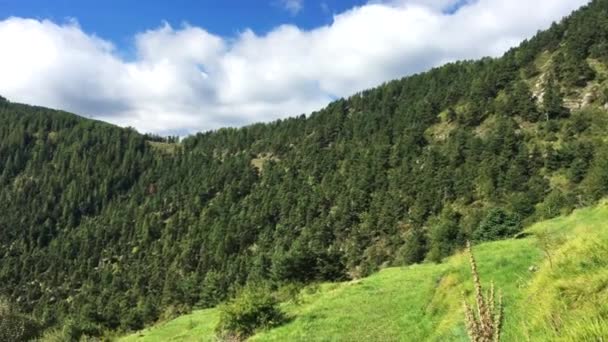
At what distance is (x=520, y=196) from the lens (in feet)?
391

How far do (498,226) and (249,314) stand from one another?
32.5m

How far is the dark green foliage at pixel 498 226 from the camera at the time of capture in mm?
50203

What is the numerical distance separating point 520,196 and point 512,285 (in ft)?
359

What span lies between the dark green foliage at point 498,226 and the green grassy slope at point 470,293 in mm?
17272

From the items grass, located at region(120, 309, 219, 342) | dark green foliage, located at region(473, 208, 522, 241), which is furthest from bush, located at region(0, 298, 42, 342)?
dark green foliage, located at region(473, 208, 522, 241)

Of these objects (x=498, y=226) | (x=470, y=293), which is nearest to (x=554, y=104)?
(x=498, y=226)

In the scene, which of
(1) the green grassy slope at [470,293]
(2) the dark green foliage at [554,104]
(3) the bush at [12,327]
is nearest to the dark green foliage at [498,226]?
(1) the green grassy slope at [470,293]

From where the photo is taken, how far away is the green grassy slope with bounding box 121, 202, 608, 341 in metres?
8.77

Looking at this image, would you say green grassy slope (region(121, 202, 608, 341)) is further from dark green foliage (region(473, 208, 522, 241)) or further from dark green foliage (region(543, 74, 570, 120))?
dark green foliage (region(543, 74, 570, 120))

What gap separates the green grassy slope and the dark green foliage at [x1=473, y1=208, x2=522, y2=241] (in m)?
17.3

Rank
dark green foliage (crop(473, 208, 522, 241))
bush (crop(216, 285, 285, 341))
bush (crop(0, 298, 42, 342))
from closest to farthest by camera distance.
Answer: bush (crop(216, 285, 285, 341)) < dark green foliage (crop(473, 208, 522, 241)) < bush (crop(0, 298, 42, 342))

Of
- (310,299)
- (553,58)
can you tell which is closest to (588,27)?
(553,58)

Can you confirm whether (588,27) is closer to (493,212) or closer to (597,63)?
(597,63)

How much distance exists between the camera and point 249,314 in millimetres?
29906
